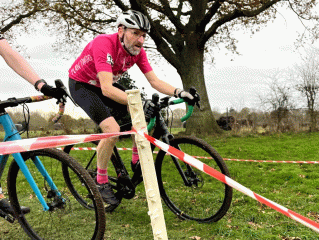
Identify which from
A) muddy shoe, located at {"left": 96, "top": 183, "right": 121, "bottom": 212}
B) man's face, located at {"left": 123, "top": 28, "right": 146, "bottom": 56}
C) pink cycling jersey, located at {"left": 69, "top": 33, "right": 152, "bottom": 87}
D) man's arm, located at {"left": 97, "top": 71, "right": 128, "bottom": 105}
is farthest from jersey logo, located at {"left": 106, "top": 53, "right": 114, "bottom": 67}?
muddy shoe, located at {"left": 96, "top": 183, "right": 121, "bottom": 212}

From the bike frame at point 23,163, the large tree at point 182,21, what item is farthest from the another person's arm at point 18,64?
the large tree at point 182,21

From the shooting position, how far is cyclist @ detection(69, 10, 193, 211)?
3.60m

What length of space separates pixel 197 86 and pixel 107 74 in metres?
12.1

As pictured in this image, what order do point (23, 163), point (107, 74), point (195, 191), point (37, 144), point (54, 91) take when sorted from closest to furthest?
point (37, 144) → point (54, 91) → point (23, 163) → point (107, 74) → point (195, 191)

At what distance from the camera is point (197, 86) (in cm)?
1539

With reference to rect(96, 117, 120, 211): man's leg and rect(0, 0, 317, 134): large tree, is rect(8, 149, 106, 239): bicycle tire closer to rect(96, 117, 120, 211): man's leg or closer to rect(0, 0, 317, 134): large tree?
rect(96, 117, 120, 211): man's leg

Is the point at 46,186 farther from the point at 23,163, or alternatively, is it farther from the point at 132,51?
the point at 132,51

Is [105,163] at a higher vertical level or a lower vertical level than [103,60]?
lower

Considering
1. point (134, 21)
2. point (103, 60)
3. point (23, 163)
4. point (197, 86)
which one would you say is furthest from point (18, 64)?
point (197, 86)

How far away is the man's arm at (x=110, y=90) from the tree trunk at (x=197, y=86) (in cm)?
1163

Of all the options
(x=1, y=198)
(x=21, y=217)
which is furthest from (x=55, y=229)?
(x=1, y=198)

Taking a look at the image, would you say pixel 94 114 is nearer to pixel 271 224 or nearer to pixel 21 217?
pixel 21 217

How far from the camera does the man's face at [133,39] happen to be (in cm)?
372

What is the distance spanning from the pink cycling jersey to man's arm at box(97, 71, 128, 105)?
2.9 inches
